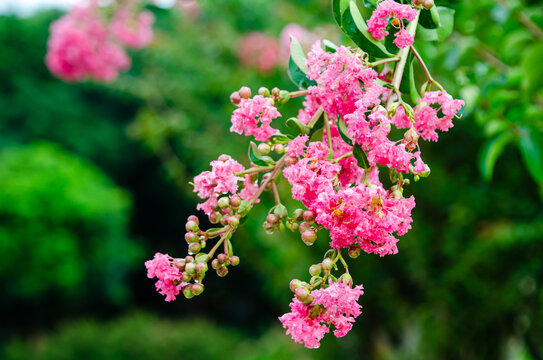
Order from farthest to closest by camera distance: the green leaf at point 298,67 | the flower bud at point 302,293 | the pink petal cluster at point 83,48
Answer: the pink petal cluster at point 83,48 < the green leaf at point 298,67 < the flower bud at point 302,293

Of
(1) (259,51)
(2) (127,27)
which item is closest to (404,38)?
(2) (127,27)

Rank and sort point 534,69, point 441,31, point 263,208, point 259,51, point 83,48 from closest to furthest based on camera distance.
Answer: point 441,31, point 534,69, point 83,48, point 263,208, point 259,51

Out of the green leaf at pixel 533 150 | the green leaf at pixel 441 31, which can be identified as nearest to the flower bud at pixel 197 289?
the green leaf at pixel 441 31

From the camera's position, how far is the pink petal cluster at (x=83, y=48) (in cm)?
290

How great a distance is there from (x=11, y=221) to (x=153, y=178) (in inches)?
154

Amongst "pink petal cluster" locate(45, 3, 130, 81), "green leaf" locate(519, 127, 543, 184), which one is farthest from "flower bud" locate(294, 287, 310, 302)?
"pink petal cluster" locate(45, 3, 130, 81)

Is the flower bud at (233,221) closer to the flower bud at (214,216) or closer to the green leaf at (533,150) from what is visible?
the flower bud at (214,216)

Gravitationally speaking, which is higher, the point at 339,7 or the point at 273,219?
the point at 339,7

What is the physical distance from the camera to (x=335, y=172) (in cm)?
50

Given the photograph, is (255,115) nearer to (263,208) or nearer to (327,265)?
(327,265)

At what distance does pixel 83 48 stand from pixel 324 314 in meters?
2.81

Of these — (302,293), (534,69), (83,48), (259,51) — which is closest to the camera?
(302,293)

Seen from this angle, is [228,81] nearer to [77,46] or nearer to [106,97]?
[77,46]

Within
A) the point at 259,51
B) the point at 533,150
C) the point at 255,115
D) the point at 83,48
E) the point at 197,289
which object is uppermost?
the point at 255,115
